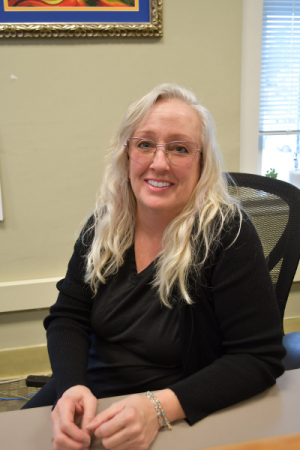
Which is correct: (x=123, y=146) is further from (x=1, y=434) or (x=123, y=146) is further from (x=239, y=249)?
(x=1, y=434)

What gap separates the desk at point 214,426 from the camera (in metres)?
0.68

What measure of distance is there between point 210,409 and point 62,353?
471 mm

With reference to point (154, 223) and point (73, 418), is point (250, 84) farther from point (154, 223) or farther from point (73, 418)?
point (73, 418)

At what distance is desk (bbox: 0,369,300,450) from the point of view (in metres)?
0.68

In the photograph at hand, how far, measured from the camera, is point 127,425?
0.71 meters

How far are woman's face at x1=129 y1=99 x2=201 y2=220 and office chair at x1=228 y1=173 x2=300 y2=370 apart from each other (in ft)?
0.73

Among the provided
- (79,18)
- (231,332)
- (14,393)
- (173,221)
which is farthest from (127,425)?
(79,18)

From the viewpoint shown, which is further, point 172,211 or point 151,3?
point 151,3

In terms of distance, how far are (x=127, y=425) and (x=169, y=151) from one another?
2.40ft

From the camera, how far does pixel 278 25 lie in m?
2.07

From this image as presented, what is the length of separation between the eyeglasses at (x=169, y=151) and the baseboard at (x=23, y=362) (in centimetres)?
150

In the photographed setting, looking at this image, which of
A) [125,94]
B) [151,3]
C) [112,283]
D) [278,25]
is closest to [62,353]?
[112,283]

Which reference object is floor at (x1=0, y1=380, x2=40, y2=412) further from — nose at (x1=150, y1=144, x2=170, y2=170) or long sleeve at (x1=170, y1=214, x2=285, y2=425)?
nose at (x1=150, y1=144, x2=170, y2=170)

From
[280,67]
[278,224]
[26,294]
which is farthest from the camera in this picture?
[280,67]
